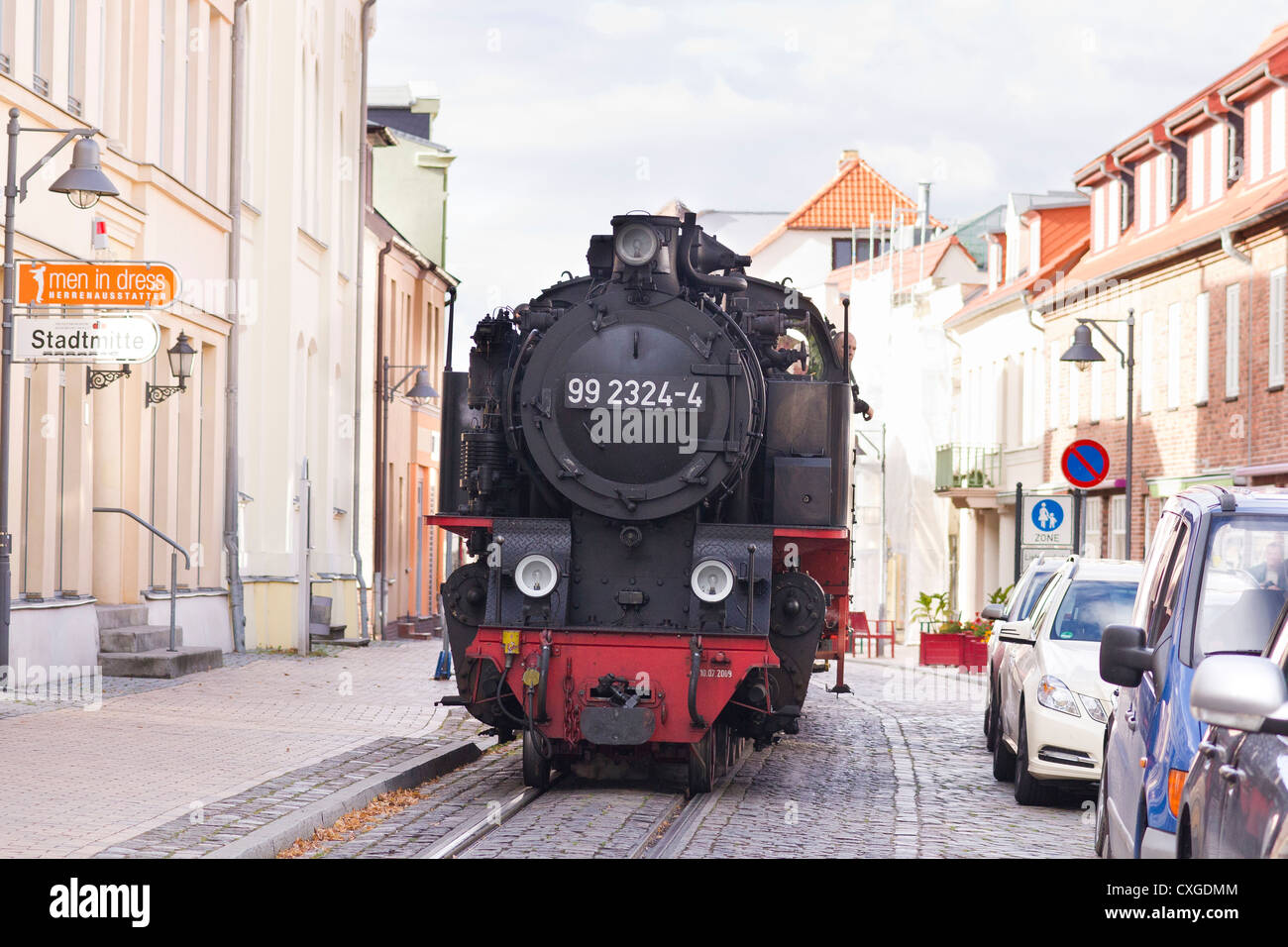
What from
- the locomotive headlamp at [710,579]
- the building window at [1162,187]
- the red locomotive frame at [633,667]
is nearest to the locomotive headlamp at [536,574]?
the red locomotive frame at [633,667]

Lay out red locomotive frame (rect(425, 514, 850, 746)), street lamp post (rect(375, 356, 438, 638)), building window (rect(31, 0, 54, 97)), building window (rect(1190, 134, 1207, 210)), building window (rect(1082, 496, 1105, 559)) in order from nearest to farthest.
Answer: red locomotive frame (rect(425, 514, 850, 746)) < building window (rect(31, 0, 54, 97)) < building window (rect(1190, 134, 1207, 210)) < street lamp post (rect(375, 356, 438, 638)) < building window (rect(1082, 496, 1105, 559))

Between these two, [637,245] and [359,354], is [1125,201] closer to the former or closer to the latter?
[359,354]

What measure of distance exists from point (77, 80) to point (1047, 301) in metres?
24.2

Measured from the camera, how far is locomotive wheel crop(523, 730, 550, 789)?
468 inches

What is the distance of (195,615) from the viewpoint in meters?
23.2

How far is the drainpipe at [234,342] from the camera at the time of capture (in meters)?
24.7

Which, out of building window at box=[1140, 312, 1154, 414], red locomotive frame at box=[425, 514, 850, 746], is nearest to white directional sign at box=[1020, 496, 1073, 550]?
red locomotive frame at box=[425, 514, 850, 746]

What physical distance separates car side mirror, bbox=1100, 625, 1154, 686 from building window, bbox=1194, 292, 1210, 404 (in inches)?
985

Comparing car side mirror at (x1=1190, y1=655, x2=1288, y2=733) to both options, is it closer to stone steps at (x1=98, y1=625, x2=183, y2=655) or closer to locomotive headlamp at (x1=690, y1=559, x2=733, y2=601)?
locomotive headlamp at (x1=690, y1=559, x2=733, y2=601)

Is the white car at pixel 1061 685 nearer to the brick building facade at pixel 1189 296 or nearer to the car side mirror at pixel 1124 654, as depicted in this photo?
the car side mirror at pixel 1124 654

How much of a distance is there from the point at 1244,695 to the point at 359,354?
94.6 feet

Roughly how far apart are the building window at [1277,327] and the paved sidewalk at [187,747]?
13.2 meters
